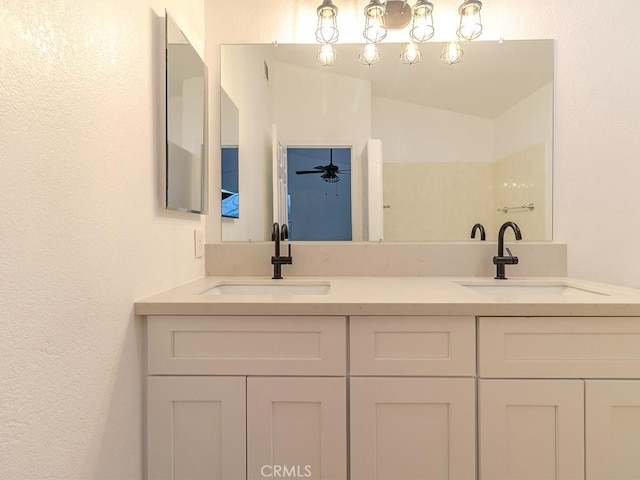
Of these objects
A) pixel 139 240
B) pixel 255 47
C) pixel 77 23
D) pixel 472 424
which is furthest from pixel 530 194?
pixel 77 23

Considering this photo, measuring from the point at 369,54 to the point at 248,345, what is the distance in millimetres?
1340

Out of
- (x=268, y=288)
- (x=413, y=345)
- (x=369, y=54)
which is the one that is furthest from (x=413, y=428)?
(x=369, y=54)

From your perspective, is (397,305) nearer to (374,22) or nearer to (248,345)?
(248,345)

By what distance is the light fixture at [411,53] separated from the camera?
4.96ft

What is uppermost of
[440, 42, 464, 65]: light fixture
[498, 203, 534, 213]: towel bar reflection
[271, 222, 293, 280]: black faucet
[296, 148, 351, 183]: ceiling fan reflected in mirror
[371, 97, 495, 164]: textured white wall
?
[440, 42, 464, 65]: light fixture

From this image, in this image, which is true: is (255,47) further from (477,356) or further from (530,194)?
(477,356)

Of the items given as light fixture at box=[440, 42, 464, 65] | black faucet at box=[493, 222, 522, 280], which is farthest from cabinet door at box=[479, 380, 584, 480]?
light fixture at box=[440, 42, 464, 65]

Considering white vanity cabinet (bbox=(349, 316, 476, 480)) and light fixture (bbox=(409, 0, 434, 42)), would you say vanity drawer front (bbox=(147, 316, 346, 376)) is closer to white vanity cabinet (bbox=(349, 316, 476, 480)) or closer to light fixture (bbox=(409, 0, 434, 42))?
white vanity cabinet (bbox=(349, 316, 476, 480))

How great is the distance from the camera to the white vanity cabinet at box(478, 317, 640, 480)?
929 millimetres

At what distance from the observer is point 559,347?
0.94 m

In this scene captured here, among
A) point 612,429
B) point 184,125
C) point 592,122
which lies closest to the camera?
point 612,429

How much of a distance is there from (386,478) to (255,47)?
175cm

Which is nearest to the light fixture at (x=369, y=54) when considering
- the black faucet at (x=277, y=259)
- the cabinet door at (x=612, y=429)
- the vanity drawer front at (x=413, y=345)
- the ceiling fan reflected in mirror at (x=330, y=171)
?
the ceiling fan reflected in mirror at (x=330, y=171)

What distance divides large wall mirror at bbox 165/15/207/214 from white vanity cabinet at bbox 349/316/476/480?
761 millimetres
